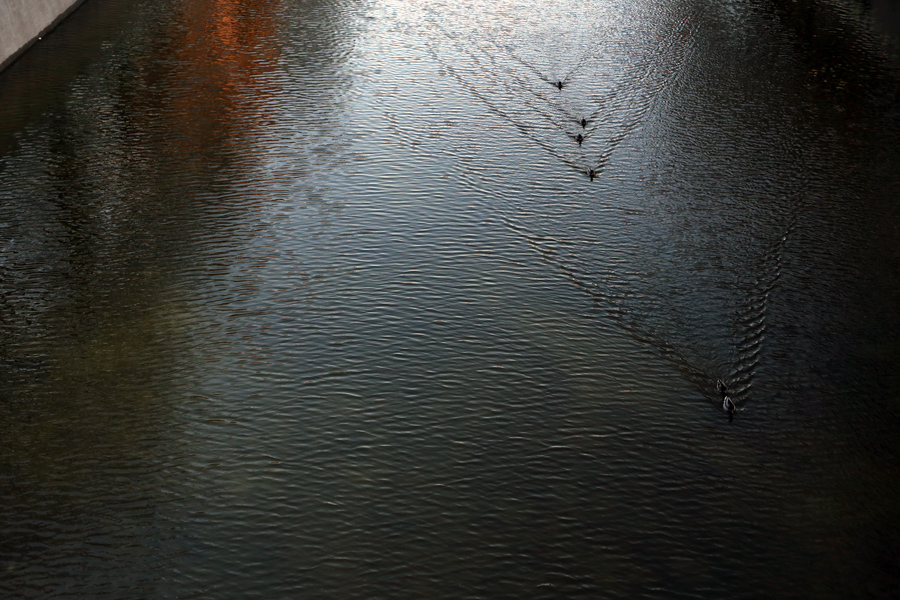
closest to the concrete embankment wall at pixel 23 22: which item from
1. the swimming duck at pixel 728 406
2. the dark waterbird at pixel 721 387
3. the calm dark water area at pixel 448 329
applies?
the calm dark water area at pixel 448 329

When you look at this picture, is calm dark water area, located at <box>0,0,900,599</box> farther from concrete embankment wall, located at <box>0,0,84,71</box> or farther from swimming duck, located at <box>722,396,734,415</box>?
concrete embankment wall, located at <box>0,0,84,71</box>

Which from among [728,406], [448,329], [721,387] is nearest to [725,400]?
[728,406]

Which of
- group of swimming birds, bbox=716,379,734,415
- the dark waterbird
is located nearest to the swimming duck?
group of swimming birds, bbox=716,379,734,415

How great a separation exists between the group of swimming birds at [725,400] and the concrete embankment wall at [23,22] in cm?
2446

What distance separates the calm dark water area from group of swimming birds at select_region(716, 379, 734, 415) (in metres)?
0.15

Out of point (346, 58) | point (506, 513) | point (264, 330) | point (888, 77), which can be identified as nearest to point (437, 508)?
point (506, 513)

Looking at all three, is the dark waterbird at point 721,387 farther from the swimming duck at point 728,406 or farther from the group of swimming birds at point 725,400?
the swimming duck at point 728,406

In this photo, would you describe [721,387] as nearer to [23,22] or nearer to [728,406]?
[728,406]

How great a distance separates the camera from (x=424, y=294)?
17.7 meters

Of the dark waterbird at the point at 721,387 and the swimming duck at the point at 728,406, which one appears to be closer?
the swimming duck at the point at 728,406

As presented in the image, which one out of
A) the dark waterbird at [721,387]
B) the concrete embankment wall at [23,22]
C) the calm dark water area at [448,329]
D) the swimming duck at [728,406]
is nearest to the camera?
the calm dark water area at [448,329]

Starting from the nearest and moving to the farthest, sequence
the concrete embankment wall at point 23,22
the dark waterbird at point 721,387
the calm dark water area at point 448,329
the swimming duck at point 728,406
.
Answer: the calm dark water area at point 448,329
the swimming duck at point 728,406
the dark waterbird at point 721,387
the concrete embankment wall at point 23,22

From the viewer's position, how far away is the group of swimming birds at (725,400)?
14305 millimetres

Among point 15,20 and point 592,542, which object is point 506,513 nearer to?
point 592,542
